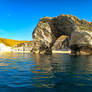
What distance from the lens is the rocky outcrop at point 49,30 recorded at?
57.5 meters

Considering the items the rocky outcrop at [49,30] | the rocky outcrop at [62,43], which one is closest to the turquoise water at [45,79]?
the rocky outcrop at [49,30]

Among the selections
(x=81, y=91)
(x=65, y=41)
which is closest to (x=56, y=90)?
(x=81, y=91)

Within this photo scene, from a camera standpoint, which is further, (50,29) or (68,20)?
(50,29)

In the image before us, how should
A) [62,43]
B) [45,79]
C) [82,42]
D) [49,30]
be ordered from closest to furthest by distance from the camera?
[45,79] < [82,42] < [49,30] < [62,43]

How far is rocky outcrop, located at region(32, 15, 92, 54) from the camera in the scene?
2264 inches

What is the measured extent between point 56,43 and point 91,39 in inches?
1178

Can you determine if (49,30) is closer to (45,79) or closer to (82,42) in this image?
(82,42)

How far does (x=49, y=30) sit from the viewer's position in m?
62.2

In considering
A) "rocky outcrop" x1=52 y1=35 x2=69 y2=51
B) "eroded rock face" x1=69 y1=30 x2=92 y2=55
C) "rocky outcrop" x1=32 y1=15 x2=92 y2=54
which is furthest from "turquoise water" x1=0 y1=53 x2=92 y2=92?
"rocky outcrop" x1=52 y1=35 x2=69 y2=51

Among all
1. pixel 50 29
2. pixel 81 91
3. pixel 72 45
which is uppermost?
pixel 50 29

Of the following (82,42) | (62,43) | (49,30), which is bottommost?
(82,42)

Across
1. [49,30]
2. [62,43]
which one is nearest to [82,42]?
[62,43]

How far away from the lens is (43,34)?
60.7m

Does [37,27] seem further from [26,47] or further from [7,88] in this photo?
[7,88]
